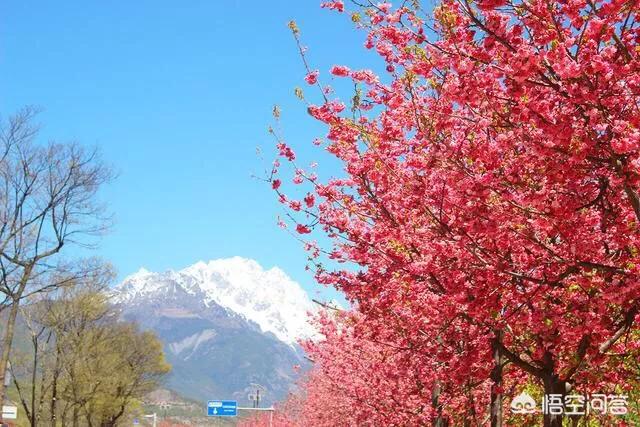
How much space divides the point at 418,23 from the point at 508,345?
6181 millimetres

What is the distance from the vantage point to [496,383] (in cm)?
1072

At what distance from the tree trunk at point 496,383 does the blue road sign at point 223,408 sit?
6658cm

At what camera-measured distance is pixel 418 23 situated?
7.69m

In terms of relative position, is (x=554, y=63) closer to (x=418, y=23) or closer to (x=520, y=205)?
(x=520, y=205)

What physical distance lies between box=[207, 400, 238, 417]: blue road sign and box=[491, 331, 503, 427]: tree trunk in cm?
6658

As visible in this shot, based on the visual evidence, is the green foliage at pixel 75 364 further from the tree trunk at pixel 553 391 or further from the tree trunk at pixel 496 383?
A: the tree trunk at pixel 553 391

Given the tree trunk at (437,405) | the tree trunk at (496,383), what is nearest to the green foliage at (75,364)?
the tree trunk at (437,405)

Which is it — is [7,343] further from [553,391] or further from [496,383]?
[553,391]

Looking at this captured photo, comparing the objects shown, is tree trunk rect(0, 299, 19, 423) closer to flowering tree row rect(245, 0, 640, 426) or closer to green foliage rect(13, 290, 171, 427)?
green foliage rect(13, 290, 171, 427)

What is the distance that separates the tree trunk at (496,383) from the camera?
32.4ft

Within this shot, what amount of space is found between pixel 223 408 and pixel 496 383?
224 feet

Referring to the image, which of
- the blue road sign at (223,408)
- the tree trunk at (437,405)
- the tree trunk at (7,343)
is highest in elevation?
the tree trunk at (7,343)

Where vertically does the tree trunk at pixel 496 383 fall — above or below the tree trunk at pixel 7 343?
below

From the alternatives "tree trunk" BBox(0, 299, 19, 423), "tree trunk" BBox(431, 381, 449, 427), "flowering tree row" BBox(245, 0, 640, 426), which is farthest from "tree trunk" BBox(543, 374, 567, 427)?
"tree trunk" BBox(0, 299, 19, 423)
